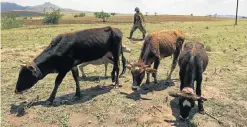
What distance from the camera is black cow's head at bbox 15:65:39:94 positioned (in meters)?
11.1

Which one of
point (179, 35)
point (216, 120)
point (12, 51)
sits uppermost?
point (179, 35)

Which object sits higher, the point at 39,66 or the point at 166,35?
the point at 166,35

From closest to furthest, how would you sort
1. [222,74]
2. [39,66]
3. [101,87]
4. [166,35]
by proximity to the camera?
[39,66] < [101,87] < [166,35] < [222,74]

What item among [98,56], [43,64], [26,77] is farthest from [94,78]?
[26,77]

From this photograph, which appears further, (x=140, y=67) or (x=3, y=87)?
(x=3, y=87)

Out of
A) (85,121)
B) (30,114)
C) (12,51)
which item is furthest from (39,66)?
(12,51)

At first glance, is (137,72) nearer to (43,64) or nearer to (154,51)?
(154,51)

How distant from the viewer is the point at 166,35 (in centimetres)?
1505

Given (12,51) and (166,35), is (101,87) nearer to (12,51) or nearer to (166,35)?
(166,35)

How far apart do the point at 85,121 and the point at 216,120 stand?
15.8ft

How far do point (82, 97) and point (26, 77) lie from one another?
2.52m

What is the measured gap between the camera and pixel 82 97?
498 inches

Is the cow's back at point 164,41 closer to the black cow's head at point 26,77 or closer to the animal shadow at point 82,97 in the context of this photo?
the animal shadow at point 82,97

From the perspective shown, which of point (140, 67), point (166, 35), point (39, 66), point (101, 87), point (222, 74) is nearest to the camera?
point (39, 66)
